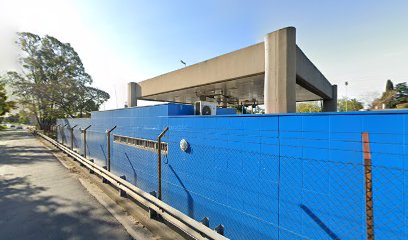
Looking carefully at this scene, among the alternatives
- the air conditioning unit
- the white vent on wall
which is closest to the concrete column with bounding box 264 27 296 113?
the air conditioning unit

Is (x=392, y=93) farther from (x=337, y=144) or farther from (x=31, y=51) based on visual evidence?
(x=31, y=51)

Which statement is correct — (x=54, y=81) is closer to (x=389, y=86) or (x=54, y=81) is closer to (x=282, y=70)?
(x=282, y=70)

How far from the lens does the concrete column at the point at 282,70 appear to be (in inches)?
246

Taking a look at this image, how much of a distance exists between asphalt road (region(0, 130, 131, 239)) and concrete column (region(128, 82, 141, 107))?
6.11 meters

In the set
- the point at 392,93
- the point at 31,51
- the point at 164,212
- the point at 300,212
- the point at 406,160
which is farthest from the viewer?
the point at 392,93

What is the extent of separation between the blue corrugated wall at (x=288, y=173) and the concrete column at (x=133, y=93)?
8.71 m

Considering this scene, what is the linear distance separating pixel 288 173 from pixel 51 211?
6773mm

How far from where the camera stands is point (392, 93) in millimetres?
46094

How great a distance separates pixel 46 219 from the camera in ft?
19.1

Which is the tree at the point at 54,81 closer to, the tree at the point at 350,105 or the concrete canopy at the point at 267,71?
the concrete canopy at the point at 267,71

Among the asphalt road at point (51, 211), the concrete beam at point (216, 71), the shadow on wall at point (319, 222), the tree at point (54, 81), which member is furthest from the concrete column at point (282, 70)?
the tree at point (54, 81)

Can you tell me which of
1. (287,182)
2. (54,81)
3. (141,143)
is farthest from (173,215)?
(54,81)

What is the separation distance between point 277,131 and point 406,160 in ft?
5.99

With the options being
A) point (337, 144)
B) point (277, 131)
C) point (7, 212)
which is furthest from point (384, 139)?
point (7, 212)
